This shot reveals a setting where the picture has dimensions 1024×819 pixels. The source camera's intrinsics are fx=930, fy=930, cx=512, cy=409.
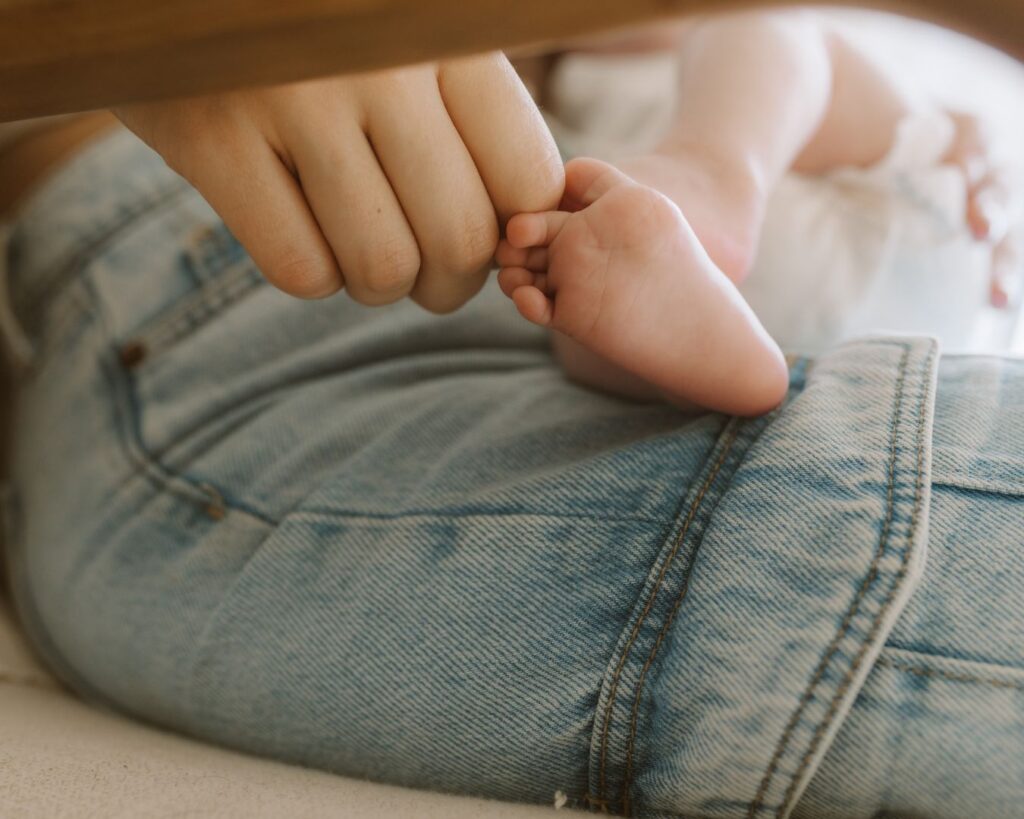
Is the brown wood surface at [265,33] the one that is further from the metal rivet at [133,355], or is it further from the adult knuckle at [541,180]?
the metal rivet at [133,355]

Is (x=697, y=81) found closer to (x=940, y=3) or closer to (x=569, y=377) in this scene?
(x=569, y=377)

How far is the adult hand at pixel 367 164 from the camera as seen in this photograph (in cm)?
42

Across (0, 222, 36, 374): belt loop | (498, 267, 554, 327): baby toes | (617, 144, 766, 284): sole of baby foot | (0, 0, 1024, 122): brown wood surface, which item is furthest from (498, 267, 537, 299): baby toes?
(0, 222, 36, 374): belt loop

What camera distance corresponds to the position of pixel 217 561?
563 millimetres

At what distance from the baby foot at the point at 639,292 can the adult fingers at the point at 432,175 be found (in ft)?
0.06

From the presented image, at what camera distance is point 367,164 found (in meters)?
0.43

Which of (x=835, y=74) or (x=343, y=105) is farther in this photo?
(x=835, y=74)

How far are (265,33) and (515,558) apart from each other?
11.2 inches

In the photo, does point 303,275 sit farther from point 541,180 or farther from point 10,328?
point 10,328

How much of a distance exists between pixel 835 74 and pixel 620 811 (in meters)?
0.60

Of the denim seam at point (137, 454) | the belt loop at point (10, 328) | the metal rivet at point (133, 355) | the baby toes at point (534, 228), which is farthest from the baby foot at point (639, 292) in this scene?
the belt loop at point (10, 328)

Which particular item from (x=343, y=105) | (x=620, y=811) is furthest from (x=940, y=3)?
(x=620, y=811)

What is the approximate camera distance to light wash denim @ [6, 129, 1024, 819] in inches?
15.4

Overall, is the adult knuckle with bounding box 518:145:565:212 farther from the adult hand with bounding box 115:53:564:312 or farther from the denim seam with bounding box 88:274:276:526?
the denim seam with bounding box 88:274:276:526
